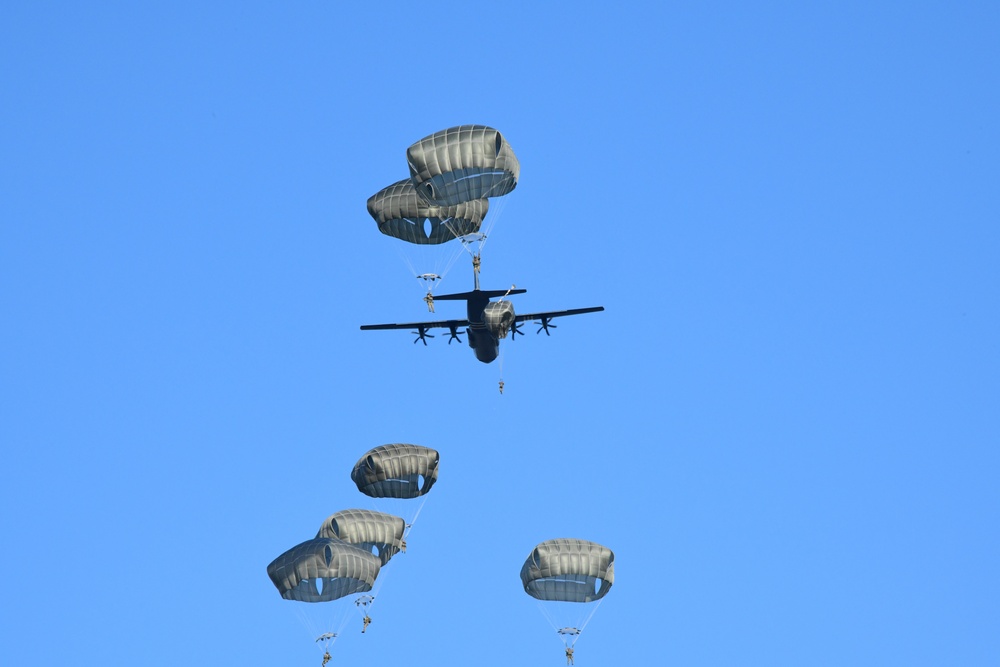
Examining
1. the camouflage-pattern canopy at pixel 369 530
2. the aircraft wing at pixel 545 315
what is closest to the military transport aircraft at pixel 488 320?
the aircraft wing at pixel 545 315

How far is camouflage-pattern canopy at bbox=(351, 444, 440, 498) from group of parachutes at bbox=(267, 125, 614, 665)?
0.04 metres

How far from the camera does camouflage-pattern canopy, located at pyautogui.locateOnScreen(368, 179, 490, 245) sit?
7969 cm

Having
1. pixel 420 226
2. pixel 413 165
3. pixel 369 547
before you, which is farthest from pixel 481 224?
pixel 369 547

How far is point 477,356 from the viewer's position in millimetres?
81750

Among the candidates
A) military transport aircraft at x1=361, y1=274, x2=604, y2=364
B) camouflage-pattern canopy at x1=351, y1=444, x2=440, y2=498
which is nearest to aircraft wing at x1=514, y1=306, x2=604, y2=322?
military transport aircraft at x1=361, y1=274, x2=604, y2=364

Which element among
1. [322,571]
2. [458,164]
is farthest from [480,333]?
[322,571]

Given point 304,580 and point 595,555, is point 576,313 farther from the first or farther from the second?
point 304,580

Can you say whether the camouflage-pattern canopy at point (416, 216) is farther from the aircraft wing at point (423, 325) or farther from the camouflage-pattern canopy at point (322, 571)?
the camouflage-pattern canopy at point (322, 571)

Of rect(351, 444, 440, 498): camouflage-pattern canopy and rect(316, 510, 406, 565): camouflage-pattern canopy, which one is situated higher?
rect(351, 444, 440, 498): camouflage-pattern canopy

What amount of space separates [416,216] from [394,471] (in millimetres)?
11213

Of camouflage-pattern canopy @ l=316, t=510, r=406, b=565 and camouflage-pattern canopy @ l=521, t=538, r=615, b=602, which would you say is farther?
camouflage-pattern canopy @ l=316, t=510, r=406, b=565

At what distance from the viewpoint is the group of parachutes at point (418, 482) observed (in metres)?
73.8

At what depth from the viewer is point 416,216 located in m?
79.8

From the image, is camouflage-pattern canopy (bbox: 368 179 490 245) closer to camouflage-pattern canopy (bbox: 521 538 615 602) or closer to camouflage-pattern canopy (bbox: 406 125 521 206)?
camouflage-pattern canopy (bbox: 406 125 521 206)
